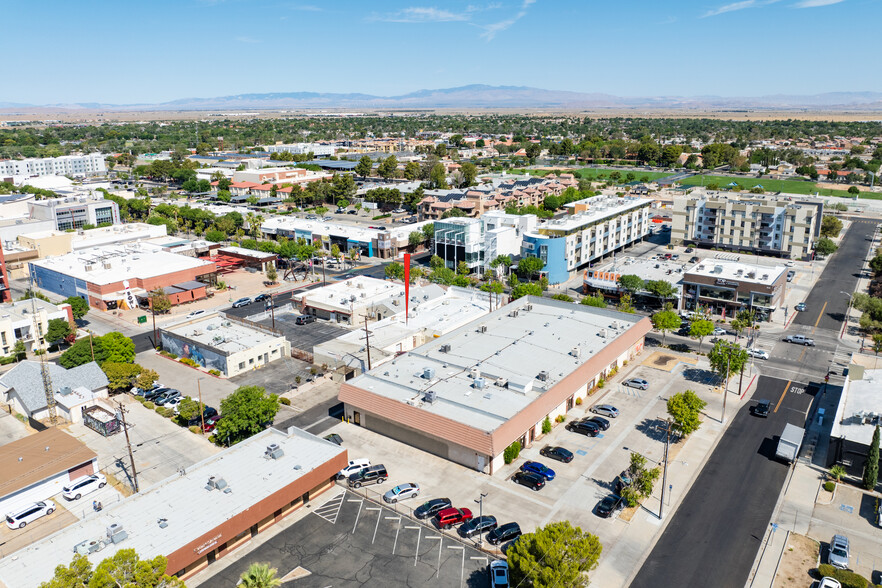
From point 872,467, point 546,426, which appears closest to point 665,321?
point 546,426

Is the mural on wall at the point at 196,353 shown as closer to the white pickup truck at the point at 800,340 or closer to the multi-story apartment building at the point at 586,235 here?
the multi-story apartment building at the point at 586,235

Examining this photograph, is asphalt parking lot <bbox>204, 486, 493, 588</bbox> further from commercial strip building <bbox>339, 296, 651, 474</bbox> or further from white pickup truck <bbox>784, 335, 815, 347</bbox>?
white pickup truck <bbox>784, 335, 815, 347</bbox>

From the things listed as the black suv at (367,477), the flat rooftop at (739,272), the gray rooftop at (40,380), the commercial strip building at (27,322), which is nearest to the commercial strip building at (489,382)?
the black suv at (367,477)

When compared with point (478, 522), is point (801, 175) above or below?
above

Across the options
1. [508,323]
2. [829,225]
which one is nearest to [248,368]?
[508,323]

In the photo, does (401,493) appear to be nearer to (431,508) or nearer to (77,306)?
(431,508)

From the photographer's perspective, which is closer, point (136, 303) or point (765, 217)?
point (136, 303)

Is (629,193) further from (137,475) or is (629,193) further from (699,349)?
(137,475)
